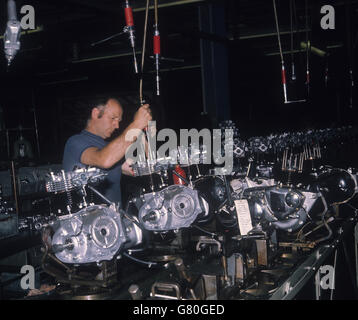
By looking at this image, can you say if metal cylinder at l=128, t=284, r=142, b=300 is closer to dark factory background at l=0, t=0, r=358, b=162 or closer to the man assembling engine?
the man assembling engine

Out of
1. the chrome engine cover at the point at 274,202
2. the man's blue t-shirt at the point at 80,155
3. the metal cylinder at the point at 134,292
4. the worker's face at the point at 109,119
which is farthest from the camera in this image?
the worker's face at the point at 109,119

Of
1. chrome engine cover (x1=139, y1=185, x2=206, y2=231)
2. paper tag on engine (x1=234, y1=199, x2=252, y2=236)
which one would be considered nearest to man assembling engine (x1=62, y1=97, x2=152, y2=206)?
chrome engine cover (x1=139, y1=185, x2=206, y2=231)

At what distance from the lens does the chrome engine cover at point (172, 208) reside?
8.53 ft

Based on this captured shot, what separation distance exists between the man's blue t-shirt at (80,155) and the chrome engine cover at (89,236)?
759 millimetres

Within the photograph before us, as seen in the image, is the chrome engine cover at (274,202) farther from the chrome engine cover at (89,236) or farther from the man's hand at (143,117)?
the chrome engine cover at (89,236)

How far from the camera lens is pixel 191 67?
37.3 feet

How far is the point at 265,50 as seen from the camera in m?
10.0

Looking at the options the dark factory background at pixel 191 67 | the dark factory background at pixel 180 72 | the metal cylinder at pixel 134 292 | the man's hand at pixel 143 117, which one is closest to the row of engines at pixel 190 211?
the metal cylinder at pixel 134 292

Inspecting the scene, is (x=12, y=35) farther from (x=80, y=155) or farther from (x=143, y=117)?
(x=80, y=155)

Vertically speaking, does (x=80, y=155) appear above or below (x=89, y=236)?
above

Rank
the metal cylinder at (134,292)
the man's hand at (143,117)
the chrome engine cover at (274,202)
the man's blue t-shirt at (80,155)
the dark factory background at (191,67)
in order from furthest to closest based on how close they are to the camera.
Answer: the dark factory background at (191,67) → the man's blue t-shirt at (80,155) → the chrome engine cover at (274,202) → the man's hand at (143,117) → the metal cylinder at (134,292)

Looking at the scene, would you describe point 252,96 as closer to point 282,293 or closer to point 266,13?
point 266,13

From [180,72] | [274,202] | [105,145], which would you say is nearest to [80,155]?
[105,145]

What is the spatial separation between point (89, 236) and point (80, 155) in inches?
42.0
